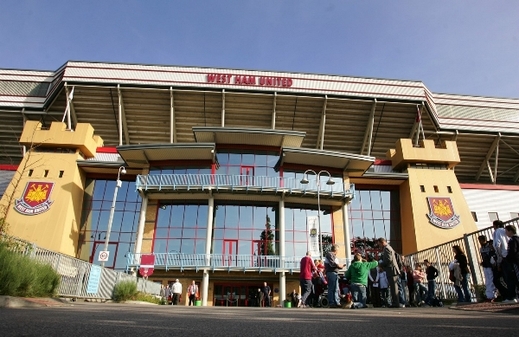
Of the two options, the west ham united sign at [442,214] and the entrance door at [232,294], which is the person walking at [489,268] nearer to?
the entrance door at [232,294]

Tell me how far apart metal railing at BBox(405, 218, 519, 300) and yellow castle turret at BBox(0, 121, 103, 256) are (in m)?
21.2

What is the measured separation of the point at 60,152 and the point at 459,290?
25.8 m

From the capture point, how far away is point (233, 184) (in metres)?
21.8

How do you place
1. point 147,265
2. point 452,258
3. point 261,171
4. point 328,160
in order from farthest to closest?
point 328,160 → point 261,171 → point 147,265 → point 452,258

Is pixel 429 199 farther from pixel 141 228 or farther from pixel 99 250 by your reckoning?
pixel 99 250

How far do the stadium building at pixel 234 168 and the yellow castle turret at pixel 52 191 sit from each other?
9 centimetres

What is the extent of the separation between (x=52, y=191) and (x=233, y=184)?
12.7 meters

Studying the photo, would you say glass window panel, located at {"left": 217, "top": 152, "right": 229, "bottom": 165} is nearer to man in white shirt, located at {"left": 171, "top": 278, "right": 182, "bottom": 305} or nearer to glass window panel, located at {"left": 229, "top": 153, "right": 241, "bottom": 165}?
glass window panel, located at {"left": 229, "top": 153, "right": 241, "bottom": 165}

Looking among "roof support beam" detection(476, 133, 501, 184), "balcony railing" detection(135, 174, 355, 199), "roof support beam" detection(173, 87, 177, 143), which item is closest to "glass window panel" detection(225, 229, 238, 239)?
"balcony railing" detection(135, 174, 355, 199)

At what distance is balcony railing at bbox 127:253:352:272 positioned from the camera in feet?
65.7

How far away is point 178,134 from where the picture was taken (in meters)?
30.2

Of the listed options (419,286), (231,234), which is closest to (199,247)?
(231,234)

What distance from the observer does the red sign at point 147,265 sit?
65.7 feet

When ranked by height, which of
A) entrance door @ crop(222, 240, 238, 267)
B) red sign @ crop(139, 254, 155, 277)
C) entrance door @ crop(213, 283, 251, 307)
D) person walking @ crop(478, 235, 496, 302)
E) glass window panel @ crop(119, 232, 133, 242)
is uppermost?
glass window panel @ crop(119, 232, 133, 242)
